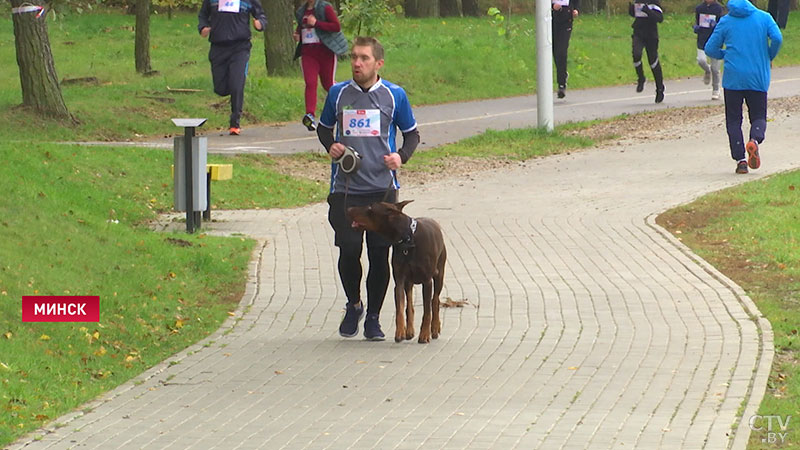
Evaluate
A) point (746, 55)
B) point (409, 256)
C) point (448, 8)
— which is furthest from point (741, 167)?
point (448, 8)

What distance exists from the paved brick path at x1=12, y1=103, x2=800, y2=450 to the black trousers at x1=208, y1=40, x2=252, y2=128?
17.4 ft

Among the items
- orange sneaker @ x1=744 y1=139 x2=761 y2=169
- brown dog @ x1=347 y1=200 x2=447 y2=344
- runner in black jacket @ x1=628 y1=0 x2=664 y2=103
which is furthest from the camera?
runner in black jacket @ x1=628 y1=0 x2=664 y2=103

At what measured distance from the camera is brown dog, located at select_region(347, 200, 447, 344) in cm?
833

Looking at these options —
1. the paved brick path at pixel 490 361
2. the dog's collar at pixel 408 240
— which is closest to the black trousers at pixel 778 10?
the paved brick path at pixel 490 361

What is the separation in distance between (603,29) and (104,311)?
96.0ft

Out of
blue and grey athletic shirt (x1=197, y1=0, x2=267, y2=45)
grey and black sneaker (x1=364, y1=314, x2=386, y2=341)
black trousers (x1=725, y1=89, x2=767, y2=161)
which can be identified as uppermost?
blue and grey athletic shirt (x1=197, y1=0, x2=267, y2=45)

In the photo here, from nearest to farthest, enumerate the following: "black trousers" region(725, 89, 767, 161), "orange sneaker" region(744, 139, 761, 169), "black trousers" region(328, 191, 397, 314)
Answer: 1. "black trousers" region(328, 191, 397, 314)
2. "black trousers" region(725, 89, 767, 161)
3. "orange sneaker" region(744, 139, 761, 169)

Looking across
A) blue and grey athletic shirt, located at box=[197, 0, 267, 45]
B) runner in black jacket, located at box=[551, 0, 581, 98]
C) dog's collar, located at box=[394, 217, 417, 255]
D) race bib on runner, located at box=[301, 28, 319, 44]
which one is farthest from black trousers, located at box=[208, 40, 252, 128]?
dog's collar, located at box=[394, 217, 417, 255]

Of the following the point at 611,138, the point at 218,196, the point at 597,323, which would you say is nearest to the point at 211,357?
the point at 597,323

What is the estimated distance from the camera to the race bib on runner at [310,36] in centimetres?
1845

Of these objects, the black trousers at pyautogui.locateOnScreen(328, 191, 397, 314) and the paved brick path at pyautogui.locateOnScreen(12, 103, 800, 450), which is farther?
the black trousers at pyautogui.locateOnScreen(328, 191, 397, 314)

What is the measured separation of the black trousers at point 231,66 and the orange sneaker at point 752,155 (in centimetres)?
643

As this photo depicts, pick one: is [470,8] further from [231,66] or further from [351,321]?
[351,321]
